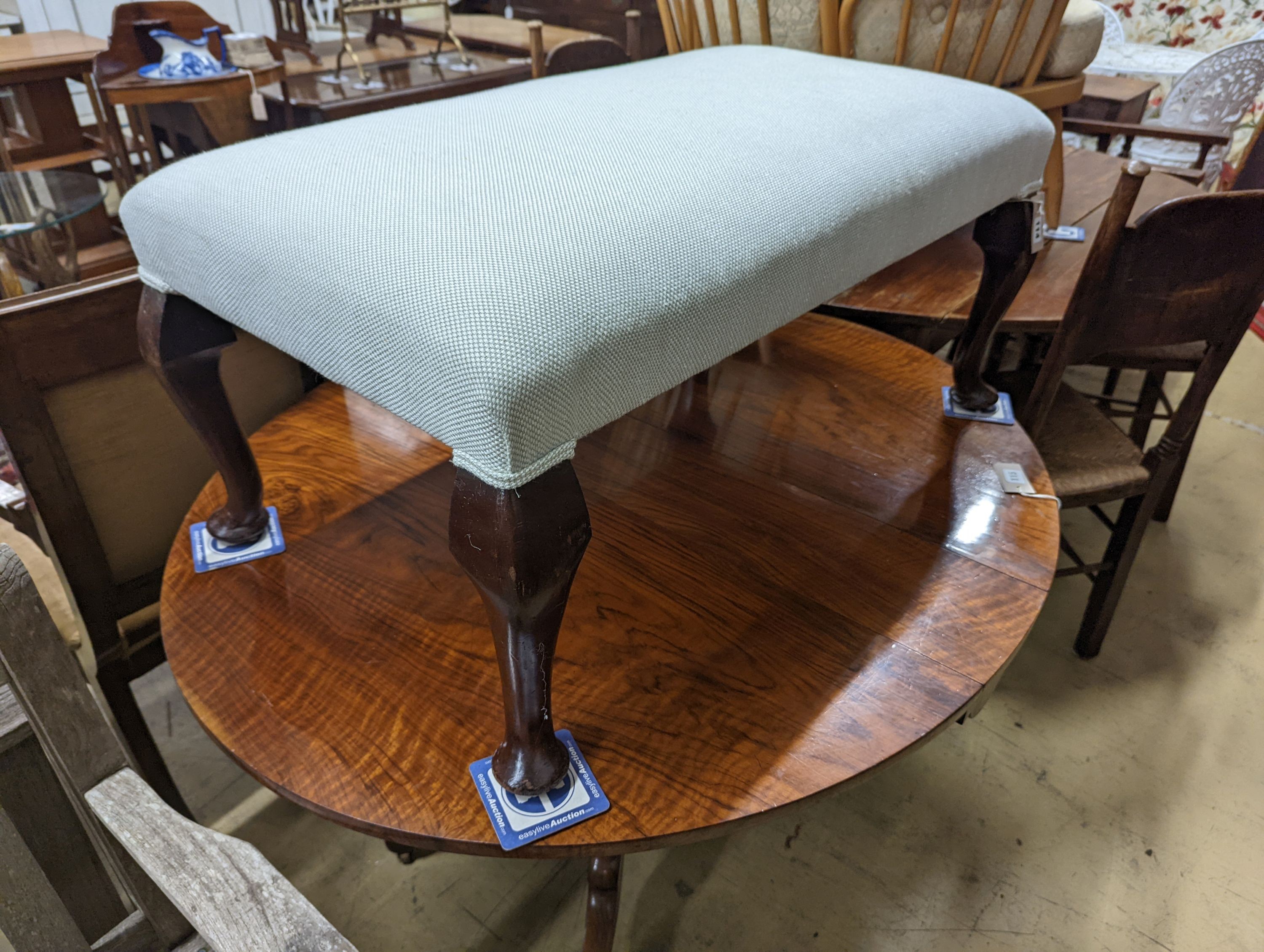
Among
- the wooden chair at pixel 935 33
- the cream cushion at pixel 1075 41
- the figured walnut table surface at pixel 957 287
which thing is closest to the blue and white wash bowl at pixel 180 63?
the wooden chair at pixel 935 33

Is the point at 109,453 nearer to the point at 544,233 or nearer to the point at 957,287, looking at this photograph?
the point at 544,233

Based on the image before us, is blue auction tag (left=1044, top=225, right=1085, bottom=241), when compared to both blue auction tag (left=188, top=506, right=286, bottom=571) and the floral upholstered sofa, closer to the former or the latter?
blue auction tag (left=188, top=506, right=286, bottom=571)

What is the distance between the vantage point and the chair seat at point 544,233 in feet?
1.42

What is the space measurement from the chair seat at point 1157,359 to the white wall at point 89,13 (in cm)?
354

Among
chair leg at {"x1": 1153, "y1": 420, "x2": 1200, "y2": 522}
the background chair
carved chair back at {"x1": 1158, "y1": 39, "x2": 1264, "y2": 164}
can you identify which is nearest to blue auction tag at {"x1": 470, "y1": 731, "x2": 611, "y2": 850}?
chair leg at {"x1": 1153, "y1": 420, "x2": 1200, "y2": 522}

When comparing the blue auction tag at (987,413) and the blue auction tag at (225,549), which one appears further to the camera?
the blue auction tag at (987,413)

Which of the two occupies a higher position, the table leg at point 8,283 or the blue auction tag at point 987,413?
the blue auction tag at point 987,413

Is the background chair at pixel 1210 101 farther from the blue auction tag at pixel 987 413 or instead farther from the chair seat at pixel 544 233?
the chair seat at pixel 544 233

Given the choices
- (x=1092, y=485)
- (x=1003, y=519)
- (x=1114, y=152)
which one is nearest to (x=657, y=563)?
(x=1003, y=519)

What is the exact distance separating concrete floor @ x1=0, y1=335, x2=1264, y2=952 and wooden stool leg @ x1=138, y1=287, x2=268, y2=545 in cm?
50

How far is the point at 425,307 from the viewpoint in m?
0.43

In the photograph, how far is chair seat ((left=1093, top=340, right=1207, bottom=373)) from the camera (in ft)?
4.26

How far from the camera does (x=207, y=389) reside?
0.69m

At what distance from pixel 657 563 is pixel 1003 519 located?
0.35 m
